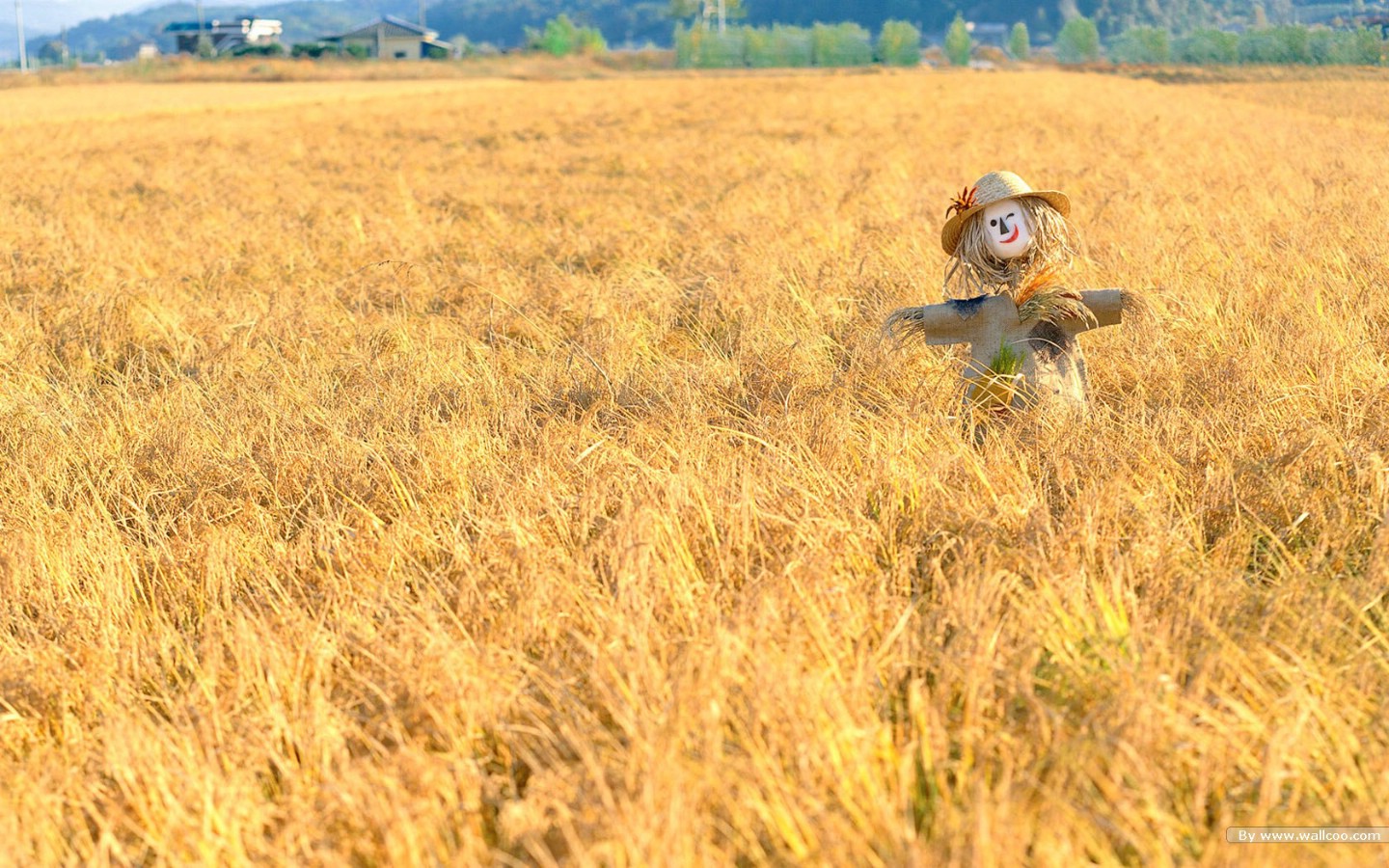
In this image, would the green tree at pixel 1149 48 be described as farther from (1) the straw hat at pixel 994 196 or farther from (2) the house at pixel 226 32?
(2) the house at pixel 226 32

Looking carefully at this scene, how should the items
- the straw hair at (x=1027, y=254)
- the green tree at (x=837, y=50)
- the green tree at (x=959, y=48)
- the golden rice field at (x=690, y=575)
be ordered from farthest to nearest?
1. the green tree at (x=959, y=48)
2. the green tree at (x=837, y=50)
3. the straw hair at (x=1027, y=254)
4. the golden rice field at (x=690, y=575)

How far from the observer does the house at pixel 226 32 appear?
115 m

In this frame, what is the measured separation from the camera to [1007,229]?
330 cm

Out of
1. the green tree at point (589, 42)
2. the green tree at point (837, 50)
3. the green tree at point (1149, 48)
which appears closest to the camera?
the green tree at point (1149, 48)

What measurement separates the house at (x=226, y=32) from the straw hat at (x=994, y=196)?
12430 cm

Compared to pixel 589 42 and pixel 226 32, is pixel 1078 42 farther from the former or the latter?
pixel 226 32

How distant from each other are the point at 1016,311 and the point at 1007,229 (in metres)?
0.24

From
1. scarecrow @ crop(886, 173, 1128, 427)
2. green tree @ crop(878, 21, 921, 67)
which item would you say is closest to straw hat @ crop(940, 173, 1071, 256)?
scarecrow @ crop(886, 173, 1128, 427)

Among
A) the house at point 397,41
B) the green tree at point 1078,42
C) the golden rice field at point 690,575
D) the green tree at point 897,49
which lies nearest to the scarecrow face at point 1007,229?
the golden rice field at point 690,575

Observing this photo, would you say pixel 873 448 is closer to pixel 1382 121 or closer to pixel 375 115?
pixel 1382 121

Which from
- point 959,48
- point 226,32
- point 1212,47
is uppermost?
point 226,32

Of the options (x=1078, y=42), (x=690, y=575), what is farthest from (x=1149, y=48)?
(x=690, y=575)

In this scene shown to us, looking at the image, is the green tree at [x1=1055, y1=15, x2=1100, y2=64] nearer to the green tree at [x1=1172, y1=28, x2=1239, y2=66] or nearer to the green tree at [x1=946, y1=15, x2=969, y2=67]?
the green tree at [x1=946, y1=15, x2=969, y2=67]

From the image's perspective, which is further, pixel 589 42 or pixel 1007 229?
pixel 589 42
